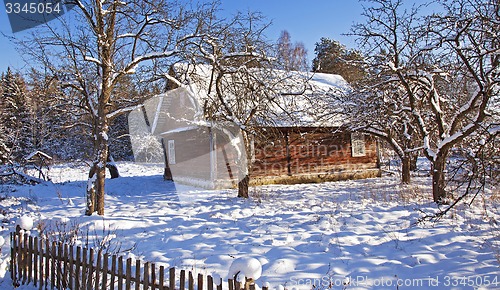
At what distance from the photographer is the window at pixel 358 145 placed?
60.1 feet

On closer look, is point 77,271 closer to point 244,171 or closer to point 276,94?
point 244,171

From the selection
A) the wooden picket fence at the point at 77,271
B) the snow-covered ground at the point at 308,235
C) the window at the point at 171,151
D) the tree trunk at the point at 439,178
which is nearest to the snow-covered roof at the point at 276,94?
the snow-covered ground at the point at 308,235

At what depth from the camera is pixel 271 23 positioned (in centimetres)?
1008

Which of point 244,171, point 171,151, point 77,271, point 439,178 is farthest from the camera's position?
point 171,151

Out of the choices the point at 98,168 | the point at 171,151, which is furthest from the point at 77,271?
the point at 171,151

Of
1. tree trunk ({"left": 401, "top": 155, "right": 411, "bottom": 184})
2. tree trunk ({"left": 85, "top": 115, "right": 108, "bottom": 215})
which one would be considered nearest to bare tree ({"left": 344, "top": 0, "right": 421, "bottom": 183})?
tree trunk ({"left": 401, "top": 155, "right": 411, "bottom": 184})

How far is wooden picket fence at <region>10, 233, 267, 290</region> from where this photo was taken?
11.7ft

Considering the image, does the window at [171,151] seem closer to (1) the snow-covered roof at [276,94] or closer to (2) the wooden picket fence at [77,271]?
(1) the snow-covered roof at [276,94]

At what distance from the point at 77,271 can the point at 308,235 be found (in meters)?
4.41

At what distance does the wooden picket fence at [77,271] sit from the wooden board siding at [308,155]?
1141cm

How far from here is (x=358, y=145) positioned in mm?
18547

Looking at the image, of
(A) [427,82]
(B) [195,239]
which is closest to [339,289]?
(B) [195,239]

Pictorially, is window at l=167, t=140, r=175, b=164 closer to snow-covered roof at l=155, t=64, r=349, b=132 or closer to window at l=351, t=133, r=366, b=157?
snow-covered roof at l=155, t=64, r=349, b=132

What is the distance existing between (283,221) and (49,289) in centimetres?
507
